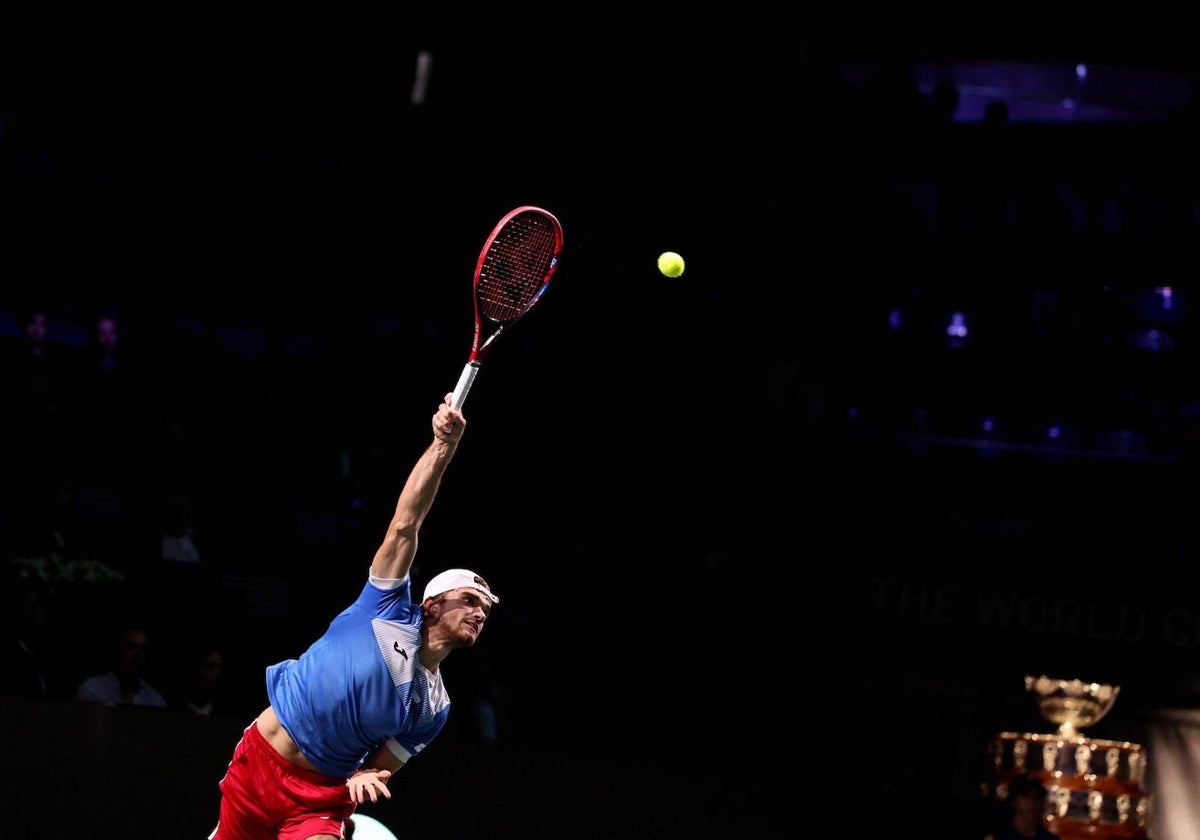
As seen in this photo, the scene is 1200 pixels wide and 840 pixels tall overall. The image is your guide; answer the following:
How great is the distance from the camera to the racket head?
6.24m

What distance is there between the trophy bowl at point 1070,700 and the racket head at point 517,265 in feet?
18.5

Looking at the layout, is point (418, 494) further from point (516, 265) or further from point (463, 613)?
point (516, 265)

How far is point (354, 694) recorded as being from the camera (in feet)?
18.5

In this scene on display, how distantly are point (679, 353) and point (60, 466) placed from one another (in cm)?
442

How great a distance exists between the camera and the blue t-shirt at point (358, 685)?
18.6 ft

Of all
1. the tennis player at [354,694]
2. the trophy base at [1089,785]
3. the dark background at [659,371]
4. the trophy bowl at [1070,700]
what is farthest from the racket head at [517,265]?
the trophy bowl at [1070,700]

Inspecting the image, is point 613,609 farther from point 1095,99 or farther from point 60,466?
point 1095,99

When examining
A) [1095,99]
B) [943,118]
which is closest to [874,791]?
[943,118]

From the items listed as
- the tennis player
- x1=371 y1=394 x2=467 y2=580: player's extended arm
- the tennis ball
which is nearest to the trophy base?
the tennis ball

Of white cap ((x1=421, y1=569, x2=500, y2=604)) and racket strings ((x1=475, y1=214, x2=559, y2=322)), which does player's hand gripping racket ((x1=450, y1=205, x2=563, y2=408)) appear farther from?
white cap ((x1=421, y1=569, x2=500, y2=604))

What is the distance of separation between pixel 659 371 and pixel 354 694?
225 inches

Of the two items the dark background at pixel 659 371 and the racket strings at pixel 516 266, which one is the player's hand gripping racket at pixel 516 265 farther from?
the dark background at pixel 659 371

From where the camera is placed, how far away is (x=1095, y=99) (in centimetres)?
1473

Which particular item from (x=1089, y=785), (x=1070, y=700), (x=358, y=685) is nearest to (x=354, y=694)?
(x=358, y=685)
